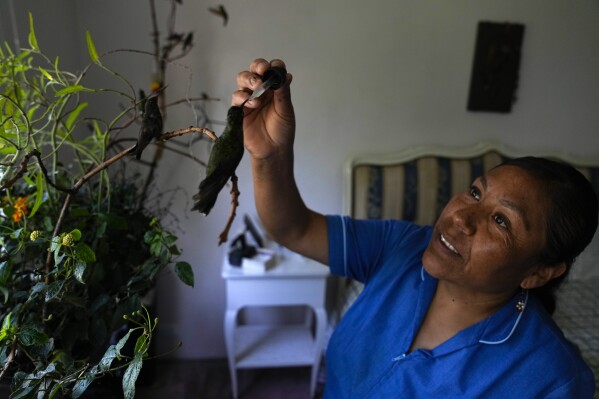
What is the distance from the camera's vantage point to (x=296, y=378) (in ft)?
6.47

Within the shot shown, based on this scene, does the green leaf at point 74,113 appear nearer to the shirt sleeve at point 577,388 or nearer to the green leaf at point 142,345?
the green leaf at point 142,345

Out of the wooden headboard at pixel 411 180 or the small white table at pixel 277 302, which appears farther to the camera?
the wooden headboard at pixel 411 180

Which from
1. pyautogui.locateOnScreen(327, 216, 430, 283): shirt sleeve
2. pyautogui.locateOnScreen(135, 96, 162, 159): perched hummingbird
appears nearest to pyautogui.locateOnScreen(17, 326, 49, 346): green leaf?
pyautogui.locateOnScreen(135, 96, 162, 159): perched hummingbird

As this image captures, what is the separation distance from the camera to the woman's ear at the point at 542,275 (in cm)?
80

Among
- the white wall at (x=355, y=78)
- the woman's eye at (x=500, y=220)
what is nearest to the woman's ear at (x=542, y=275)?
the woman's eye at (x=500, y=220)

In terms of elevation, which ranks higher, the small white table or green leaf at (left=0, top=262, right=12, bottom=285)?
green leaf at (left=0, top=262, right=12, bottom=285)

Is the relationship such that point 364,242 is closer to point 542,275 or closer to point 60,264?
point 542,275

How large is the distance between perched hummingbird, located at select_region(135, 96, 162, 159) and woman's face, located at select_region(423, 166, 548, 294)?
56cm

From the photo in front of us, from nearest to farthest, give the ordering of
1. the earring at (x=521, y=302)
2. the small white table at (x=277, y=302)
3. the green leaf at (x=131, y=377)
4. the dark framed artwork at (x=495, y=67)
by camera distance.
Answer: the green leaf at (x=131, y=377) → the earring at (x=521, y=302) → the small white table at (x=277, y=302) → the dark framed artwork at (x=495, y=67)

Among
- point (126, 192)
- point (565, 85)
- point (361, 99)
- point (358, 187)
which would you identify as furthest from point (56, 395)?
point (565, 85)

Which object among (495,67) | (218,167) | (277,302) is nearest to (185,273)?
(218,167)

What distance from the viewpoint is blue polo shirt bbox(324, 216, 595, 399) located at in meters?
0.78

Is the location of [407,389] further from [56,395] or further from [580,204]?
[56,395]

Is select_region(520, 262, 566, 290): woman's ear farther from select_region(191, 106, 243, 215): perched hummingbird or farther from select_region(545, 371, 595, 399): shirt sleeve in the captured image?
select_region(191, 106, 243, 215): perched hummingbird
